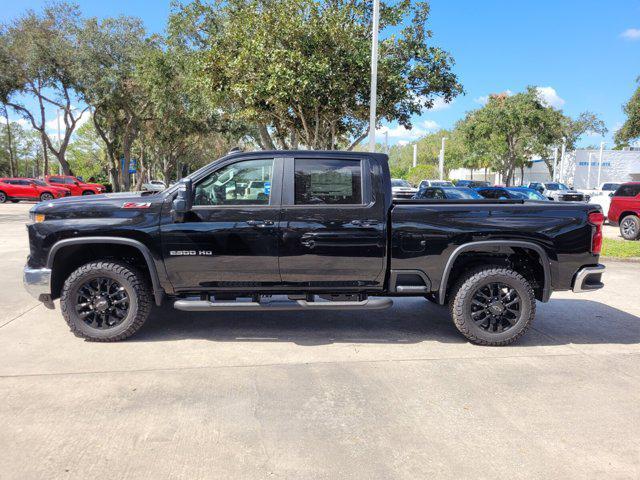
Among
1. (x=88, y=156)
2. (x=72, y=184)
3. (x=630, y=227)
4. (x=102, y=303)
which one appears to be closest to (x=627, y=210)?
(x=630, y=227)

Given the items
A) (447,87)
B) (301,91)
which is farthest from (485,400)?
(447,87)

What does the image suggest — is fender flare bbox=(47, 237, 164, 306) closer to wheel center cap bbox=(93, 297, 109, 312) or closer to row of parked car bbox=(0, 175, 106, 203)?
wheel center cap bbox=(93, 297, 109, 312)

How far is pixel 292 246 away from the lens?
485 cm

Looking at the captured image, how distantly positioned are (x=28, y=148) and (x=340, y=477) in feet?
307

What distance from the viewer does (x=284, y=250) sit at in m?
4.85

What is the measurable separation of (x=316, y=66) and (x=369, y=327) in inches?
432

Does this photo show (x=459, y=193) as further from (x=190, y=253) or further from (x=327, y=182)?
(x=190, y=253)

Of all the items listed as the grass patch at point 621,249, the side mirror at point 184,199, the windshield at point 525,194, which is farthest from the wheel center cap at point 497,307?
the windshield at point 525,194

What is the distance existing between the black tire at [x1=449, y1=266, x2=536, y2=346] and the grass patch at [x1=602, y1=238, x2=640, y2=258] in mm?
7282

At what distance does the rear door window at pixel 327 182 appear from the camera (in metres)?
4.96

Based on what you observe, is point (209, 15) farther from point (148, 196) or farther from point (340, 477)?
point (340, 477)

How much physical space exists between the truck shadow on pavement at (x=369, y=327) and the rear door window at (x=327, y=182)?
4.98 feet

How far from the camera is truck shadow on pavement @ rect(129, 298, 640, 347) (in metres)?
5.32

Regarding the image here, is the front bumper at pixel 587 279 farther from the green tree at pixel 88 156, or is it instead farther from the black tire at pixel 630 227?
the green tree at pixel 88 156
